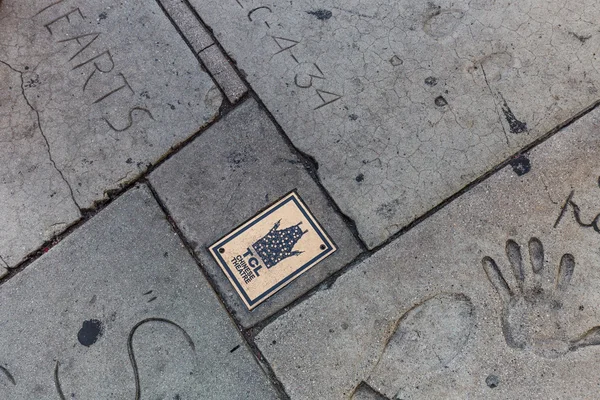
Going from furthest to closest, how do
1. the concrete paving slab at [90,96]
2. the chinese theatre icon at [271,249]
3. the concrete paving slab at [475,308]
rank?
the concrete paving slab at [90,96] < the chinese theatre icon at [271,249] < the concrete paving slab at [475,308]

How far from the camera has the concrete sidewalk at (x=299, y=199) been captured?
1.87 metres

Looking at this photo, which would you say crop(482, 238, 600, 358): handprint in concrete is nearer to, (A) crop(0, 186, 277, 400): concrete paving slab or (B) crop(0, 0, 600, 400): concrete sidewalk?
(B) crop(0, 0, 600, 400): concrete sidewalk

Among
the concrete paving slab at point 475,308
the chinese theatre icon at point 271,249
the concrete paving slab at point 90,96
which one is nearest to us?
the concrete paving slab at point 475,308

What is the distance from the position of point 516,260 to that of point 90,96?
198 centimetres

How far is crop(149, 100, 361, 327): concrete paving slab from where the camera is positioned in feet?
6.45

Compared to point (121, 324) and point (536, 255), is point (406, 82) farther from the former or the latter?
point (121, 324)

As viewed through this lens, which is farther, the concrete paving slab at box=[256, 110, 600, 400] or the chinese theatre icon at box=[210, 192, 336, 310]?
the chinese theatre icon at box=[210, 192, 336, 310]

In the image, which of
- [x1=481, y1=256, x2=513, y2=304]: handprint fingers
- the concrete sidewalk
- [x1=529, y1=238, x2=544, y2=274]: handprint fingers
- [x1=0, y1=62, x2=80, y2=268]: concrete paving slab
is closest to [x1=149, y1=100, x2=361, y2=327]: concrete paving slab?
the concrete sidewalk

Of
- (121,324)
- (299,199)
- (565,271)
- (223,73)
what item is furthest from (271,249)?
(565,271)

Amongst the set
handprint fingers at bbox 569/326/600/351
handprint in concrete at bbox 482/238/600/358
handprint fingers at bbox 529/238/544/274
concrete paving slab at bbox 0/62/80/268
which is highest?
concrete paving slab at bbox 0/62/80/268

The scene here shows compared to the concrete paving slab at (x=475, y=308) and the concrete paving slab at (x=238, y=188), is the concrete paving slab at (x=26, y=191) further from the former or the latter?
the concrete paving slab at (x=475, y=308)

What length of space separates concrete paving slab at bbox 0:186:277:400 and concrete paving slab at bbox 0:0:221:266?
168mm

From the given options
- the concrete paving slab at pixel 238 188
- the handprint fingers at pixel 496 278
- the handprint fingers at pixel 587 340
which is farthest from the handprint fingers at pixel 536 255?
the concrete paving slab at pixel 238 188

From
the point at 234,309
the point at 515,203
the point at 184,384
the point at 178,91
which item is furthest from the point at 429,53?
the point at 184,384
